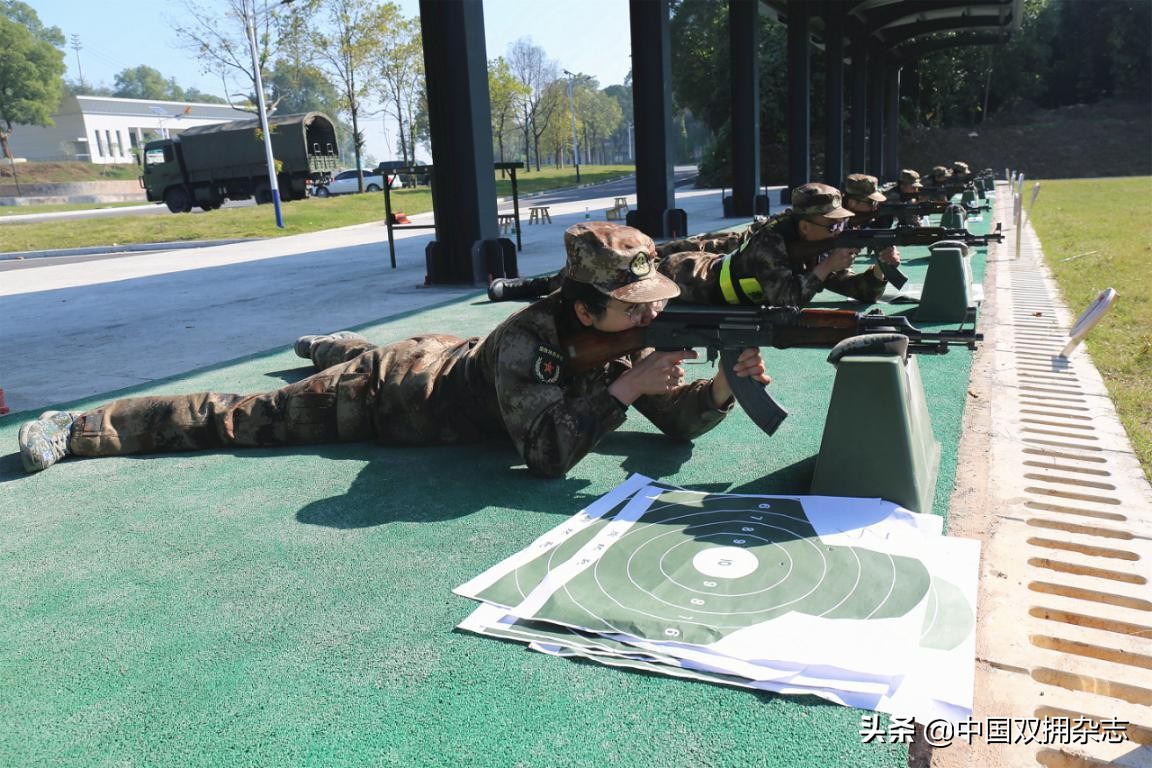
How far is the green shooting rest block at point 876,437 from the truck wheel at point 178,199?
36127 millimetres

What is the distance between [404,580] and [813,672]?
1330 millimetres

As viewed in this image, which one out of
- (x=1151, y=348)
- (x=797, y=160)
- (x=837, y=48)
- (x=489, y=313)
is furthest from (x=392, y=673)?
(x=837, y=48)

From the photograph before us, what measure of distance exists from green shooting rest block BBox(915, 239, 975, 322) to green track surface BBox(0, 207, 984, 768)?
8.38 feet

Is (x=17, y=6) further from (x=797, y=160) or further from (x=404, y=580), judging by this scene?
(x=404, y=580)

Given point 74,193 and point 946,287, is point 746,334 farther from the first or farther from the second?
point 74,193

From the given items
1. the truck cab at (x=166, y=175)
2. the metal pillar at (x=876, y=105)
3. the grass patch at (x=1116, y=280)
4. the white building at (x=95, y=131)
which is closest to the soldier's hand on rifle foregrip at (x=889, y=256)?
the grass patch at (x=1116, y=280)

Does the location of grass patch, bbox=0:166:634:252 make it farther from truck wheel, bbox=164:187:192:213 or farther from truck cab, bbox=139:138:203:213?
truck wheel, bbox=164:187:192:213

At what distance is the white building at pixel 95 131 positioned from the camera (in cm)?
7656

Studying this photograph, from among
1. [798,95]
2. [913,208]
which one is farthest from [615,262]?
[798,95]

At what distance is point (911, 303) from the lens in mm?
7469

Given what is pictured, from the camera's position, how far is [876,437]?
111 inches

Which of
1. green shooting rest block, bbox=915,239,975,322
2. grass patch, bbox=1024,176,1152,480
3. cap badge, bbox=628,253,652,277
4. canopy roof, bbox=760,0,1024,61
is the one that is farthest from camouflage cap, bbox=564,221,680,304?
canopy roof, bbox=760,0,1024,61

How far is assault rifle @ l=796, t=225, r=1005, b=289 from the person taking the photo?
239 inches

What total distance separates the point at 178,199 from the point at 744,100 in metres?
26.4
